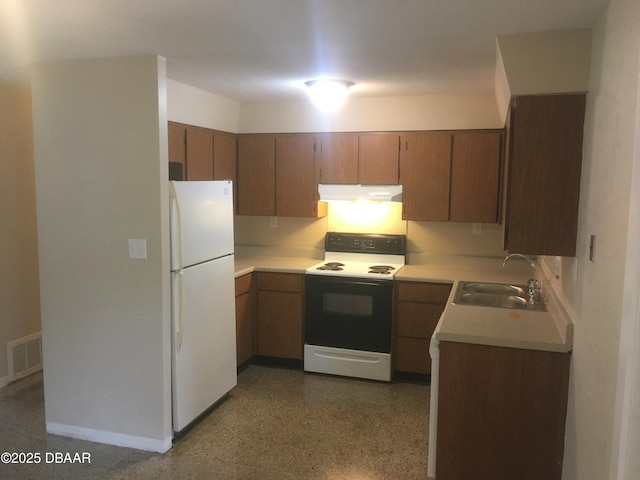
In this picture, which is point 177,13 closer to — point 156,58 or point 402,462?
point 156,58

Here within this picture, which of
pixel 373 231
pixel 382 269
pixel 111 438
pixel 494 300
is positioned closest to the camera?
pixel 111 438

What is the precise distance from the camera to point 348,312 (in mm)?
3992

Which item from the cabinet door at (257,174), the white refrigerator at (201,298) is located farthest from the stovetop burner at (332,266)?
the white refrigerator at (201,298)

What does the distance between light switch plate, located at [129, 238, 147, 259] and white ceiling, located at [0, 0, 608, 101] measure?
39.9 inches

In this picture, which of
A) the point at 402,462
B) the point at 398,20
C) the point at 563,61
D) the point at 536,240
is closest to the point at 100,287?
the point at 402,462

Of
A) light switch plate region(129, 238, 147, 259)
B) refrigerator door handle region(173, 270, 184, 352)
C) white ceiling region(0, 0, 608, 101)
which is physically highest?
white ceiling region(0, 0, 608, 101)

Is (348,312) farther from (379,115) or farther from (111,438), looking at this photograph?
(111,438)

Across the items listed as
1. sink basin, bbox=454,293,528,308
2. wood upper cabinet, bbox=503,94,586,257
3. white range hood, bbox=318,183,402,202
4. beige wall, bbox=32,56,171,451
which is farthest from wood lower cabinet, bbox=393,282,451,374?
beige wall, bbox=32,56,171,451

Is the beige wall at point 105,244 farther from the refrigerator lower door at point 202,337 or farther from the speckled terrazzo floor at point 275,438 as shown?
the speckled terrazzo floor at point 275,438

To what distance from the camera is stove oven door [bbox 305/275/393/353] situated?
388cm

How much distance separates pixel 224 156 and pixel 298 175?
0.64m

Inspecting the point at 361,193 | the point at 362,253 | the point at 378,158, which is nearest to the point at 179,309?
the point at 361,193

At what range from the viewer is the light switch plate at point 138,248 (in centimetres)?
286

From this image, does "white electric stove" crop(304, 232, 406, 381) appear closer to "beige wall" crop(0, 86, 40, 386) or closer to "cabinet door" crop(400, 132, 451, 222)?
"cabinet door" crop(400, 132, 451, 222)
